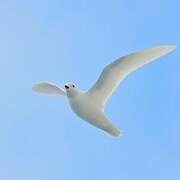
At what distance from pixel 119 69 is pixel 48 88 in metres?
2.31

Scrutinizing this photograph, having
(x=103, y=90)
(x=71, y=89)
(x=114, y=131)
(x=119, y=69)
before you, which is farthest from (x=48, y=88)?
(x=114, y=131)

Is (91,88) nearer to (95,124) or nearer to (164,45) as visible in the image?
(95,124)

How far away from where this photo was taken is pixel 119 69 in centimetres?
2227

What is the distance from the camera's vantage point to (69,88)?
22.4 meters

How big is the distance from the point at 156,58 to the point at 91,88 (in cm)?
219

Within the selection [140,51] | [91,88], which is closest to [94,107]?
[91,88]

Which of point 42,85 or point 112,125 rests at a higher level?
point 42,85

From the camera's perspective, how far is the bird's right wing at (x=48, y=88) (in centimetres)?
2314

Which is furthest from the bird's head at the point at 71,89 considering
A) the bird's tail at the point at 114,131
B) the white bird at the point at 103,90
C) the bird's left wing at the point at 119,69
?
the bird's tail at the point at 114,131

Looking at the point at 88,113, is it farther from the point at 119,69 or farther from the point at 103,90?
the point at 119,69

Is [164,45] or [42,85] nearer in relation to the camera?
[164,45]

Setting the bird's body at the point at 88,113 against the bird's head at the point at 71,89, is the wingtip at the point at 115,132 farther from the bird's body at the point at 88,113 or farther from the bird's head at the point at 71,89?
the bird's head at the point at 71,89

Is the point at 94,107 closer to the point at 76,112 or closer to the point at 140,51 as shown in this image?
the point at 76,112

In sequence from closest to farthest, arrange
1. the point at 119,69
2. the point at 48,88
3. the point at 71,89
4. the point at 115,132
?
the point at 115,132, the point at 119,69, the point at 71,89, the point at 48,88
